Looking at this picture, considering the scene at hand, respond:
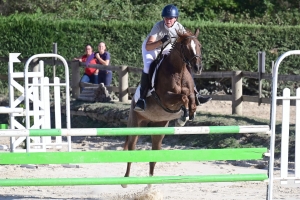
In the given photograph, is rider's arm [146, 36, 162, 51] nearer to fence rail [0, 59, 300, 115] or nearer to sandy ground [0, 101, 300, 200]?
sandy ground [0, 101, 300, 200]

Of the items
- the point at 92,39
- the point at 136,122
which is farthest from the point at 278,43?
the point at 136,122

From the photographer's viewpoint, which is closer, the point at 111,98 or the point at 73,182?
the point at 73,182

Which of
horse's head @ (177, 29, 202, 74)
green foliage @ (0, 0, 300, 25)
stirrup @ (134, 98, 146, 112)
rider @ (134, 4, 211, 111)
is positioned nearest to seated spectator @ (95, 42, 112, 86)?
green foliage @ (0, 0, 300, 25)

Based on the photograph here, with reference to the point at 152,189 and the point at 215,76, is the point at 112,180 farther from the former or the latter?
the point at 215,76

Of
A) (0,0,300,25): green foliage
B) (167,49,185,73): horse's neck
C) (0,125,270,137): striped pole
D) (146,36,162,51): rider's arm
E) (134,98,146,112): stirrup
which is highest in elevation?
(0,0,300,25): green foliage

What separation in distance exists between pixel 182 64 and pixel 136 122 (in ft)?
3.26

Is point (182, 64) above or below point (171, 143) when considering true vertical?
above

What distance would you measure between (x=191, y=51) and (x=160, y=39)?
601mm

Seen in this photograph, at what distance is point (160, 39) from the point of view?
8758mm

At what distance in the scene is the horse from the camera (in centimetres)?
835

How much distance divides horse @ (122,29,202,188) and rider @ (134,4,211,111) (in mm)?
124

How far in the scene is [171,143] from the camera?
40.5ft

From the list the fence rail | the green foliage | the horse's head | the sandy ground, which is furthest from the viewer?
the green foliage

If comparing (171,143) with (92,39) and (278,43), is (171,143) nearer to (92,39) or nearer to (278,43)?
(92,39)
